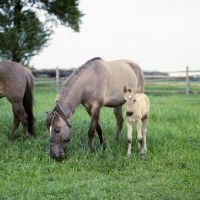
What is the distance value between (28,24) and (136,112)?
19.7 metres

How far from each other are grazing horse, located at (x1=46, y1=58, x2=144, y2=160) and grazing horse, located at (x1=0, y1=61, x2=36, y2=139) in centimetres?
146

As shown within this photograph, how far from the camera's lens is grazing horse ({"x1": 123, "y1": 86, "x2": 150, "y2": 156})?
6.10 meters

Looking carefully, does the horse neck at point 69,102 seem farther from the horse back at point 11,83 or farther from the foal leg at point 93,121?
the horse back at point 11,83

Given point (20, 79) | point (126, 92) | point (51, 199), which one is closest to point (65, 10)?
point (20, 79)

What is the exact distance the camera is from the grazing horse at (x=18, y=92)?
7.47 metres

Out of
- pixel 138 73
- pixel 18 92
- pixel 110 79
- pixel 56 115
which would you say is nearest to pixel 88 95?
pixel 110 79

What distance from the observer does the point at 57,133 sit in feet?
19.8

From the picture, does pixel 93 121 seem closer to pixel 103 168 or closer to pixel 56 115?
pixel 56 115

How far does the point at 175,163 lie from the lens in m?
6.06

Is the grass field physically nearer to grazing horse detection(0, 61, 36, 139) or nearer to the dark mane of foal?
grazing horse detection(0, 61, 36, 139)

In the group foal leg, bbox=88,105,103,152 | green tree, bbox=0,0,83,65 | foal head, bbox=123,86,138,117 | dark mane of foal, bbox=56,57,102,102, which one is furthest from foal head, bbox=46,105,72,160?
green tree, bbox=0,0,83,65

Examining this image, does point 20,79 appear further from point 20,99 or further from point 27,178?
point 27,178

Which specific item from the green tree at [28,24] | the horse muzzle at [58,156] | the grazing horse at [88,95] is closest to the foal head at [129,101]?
the grazing horse at [88,95]

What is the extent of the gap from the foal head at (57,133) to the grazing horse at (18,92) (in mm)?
1703
